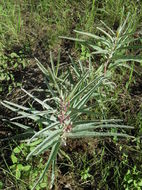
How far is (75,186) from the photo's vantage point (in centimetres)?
168

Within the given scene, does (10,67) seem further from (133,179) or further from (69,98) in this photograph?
(133,179)

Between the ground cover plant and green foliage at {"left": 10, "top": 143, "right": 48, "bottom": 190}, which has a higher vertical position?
the ground cover plant

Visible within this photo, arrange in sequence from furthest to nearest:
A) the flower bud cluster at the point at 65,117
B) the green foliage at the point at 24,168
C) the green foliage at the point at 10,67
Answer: the green foliage at the point at 10,67
the green foliage at the point at 24,168
the flower bud cluster at the point at 65,117

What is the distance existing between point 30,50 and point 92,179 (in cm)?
144

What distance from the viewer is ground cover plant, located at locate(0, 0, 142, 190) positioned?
1.41 meters

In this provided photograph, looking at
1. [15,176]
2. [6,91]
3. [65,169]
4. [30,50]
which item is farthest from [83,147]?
[30,50]

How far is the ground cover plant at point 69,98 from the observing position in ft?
4.62

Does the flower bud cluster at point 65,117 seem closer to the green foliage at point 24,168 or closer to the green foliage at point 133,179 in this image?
the green foliage at point 24,168

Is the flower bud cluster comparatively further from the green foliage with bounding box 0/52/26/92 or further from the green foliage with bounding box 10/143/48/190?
the green foliage with bounding box 0/52/26/92

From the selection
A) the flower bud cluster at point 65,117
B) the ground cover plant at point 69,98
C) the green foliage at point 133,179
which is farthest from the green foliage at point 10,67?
the green foliage at point 133,179

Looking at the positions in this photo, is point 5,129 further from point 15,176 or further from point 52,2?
point 52,2

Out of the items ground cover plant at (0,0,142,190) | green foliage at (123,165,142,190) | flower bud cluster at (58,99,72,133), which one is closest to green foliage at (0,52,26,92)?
ground cover plant at (0,0,142,190)

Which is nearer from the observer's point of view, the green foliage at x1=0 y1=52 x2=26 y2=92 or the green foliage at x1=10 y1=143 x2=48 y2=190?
the green foliage at x1=10 y1=143 x2=48 y2=190

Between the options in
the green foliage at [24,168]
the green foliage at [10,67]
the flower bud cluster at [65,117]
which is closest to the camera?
the flower bud cluster at [65,117]
